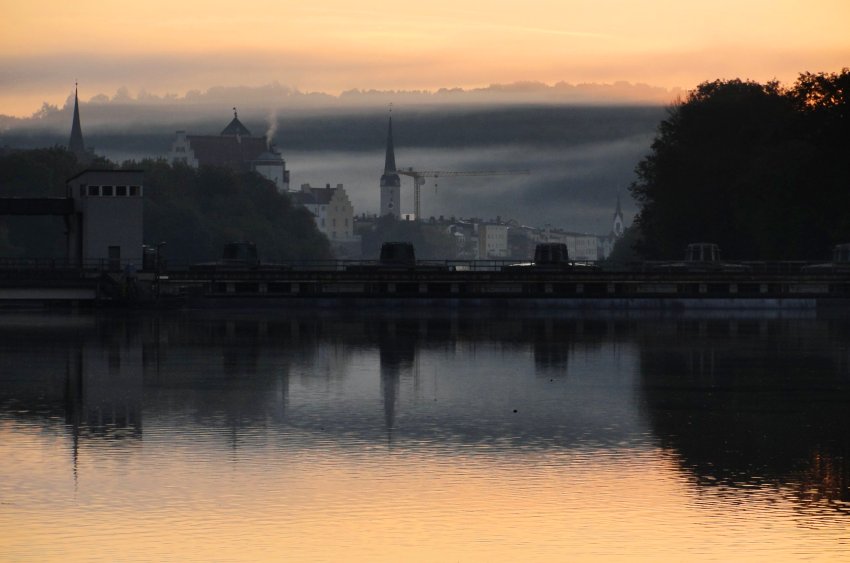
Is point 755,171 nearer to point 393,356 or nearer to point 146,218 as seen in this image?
point 393,356

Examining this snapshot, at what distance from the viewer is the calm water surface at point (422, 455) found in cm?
1970

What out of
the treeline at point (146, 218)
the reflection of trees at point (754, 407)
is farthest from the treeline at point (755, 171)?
the reflection of trees at point (754, 407)

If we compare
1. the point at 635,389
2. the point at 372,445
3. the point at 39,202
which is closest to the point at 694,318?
the point at 39,202

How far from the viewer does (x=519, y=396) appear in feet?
125

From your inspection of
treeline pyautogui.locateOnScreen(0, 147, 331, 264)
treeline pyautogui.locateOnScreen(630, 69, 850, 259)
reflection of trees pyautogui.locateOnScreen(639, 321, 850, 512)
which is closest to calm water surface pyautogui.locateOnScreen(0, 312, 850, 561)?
reflection of trees pyautogui.locateOnScreen(639, 321, 850, 512)

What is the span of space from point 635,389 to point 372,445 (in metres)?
13.2

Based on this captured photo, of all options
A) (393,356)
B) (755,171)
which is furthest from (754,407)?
(755,171)

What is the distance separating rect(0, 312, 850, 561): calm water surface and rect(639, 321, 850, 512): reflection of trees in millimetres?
94

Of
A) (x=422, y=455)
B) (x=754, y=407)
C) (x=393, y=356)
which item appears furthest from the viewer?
(x=393, y=356)

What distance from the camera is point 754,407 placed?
35.8 metres

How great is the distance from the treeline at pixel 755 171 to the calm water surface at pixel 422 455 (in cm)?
5742

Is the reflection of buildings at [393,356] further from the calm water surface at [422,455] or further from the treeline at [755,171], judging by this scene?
the treeline at [755,171]

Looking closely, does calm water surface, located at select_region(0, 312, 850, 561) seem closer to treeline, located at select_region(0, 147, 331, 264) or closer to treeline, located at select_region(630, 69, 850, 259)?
treeline, located at select_region(630, 69, 850, 259)

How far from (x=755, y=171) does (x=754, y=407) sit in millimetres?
79404
